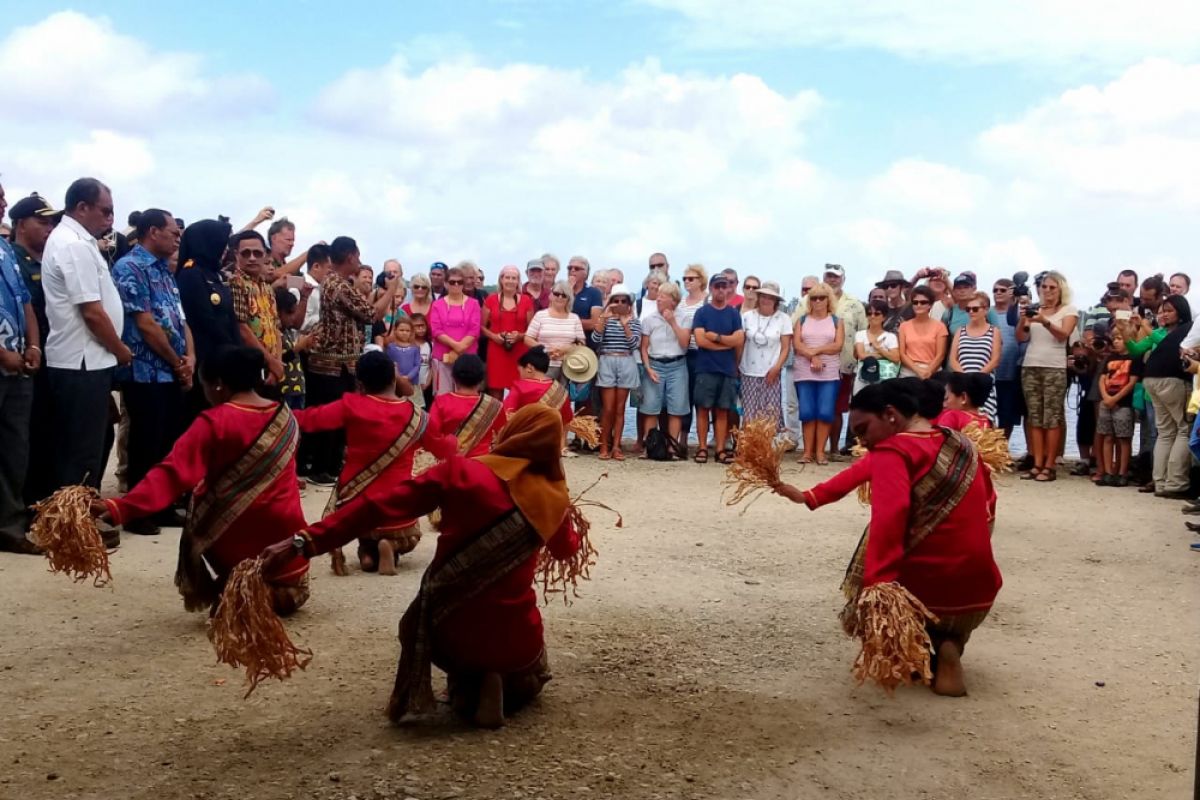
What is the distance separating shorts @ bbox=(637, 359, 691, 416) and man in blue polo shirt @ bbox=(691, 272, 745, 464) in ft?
0.48

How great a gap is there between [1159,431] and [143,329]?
8.66 metres

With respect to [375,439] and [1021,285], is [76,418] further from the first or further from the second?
[1021,285]

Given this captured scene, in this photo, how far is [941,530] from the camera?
5059mm

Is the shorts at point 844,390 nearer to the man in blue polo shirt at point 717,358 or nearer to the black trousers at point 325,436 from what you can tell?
the man in blue polo shirt at point 717,358

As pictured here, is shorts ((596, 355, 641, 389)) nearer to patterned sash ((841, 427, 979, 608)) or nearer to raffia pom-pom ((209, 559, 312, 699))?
patterned sash ((841, 427, 979, 608))

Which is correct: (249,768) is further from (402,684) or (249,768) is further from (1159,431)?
(1159,431)

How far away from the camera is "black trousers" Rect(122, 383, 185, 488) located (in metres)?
7.95

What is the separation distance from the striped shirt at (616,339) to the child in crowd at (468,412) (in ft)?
15.2

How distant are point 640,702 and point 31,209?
5.29 metres

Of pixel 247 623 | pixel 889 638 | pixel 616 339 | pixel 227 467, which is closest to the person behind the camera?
pixel 247 623

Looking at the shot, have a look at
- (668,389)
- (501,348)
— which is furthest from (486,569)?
(668,389)

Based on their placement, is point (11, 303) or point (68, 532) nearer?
point (68, 532)

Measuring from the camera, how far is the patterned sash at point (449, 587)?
172 inches

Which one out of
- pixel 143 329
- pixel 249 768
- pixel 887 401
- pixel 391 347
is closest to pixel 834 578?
pixel 887 401
